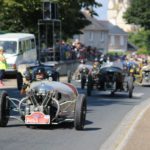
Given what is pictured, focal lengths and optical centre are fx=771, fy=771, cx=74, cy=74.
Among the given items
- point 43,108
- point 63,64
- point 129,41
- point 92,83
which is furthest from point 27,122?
point 129,41

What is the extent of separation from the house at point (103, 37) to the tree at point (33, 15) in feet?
256

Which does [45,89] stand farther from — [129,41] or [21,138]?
[129,41]

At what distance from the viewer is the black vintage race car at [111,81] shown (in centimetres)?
3161

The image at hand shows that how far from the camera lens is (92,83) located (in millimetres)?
31938

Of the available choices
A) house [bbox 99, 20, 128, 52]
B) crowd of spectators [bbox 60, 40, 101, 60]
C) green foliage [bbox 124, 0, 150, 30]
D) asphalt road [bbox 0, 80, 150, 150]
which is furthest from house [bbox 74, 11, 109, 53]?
asphalt road [bbox 0, 80, 150, 150]

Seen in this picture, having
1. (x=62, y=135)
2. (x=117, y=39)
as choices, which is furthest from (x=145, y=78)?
(x=117, y=39)

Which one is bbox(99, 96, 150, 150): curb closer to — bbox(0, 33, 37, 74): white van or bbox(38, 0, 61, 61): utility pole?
bbox(0, 33, 37, 74): white van

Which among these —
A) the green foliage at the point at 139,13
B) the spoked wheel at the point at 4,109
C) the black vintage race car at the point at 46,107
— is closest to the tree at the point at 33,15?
the green foliage at the point at 139,13

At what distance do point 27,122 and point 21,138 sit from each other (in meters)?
1.30

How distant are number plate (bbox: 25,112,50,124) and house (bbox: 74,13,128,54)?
122 meters

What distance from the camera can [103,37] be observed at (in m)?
156

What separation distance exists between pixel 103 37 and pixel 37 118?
14067 centimetres

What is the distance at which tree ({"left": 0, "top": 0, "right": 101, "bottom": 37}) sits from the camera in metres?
54.5

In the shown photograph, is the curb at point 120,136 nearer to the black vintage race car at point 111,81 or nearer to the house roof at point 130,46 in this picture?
the black vintage race car at point 111,81
